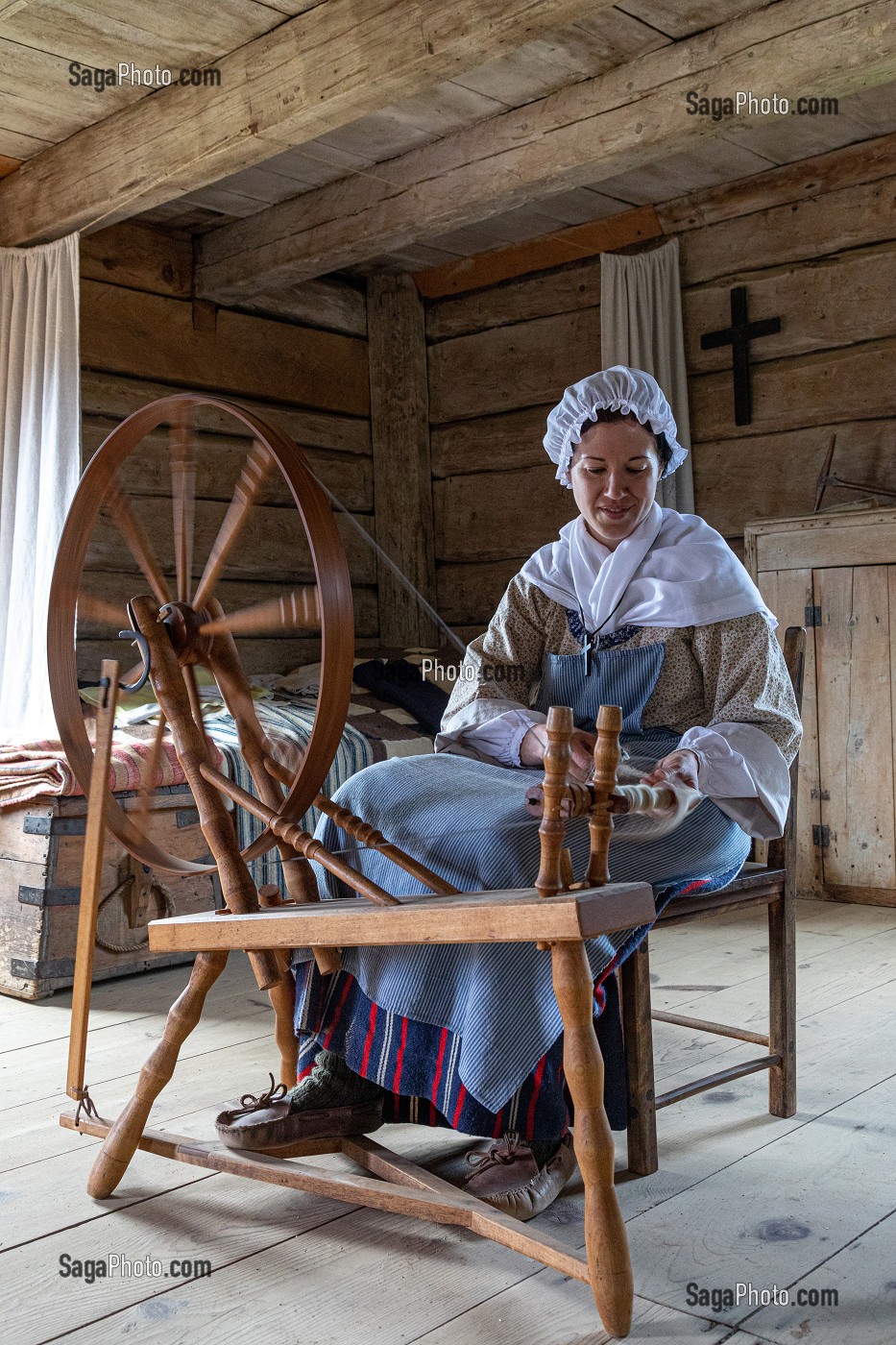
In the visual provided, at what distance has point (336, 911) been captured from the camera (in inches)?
58.4

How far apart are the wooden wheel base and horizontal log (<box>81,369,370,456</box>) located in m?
2.54

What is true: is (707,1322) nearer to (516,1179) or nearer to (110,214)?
(516,1179)

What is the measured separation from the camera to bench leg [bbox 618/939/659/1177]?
5.66 ft

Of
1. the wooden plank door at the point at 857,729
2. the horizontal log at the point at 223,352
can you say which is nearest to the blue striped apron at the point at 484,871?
the wooden plank door at the point at 857,729

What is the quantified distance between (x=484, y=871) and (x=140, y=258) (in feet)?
11.0

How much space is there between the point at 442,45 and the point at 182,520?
4.73 feet

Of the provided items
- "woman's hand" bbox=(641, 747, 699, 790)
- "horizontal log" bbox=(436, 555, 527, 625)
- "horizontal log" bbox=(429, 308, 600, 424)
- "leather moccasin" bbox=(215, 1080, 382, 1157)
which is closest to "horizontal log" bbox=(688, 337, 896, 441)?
"horizontal log" bbox=(429, 308, 600, 424)

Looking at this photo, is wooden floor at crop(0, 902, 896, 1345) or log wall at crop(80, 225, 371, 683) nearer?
wooden floor at crop(0, 902, 896, 1345)

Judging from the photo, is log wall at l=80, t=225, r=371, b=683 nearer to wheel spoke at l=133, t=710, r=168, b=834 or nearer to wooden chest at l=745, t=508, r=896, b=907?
wooden chest at l=745, t=508, r=896, b=907

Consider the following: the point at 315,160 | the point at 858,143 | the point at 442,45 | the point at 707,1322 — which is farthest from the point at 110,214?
the point at 707,1322

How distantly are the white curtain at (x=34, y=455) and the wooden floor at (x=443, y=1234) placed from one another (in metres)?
1.27

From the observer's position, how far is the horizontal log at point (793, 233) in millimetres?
3879

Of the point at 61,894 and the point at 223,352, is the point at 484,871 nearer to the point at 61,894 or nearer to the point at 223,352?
the point at 61,894

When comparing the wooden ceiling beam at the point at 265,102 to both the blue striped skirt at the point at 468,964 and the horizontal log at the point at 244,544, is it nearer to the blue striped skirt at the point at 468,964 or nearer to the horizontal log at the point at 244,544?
the horizontal log at the point at 244,544
